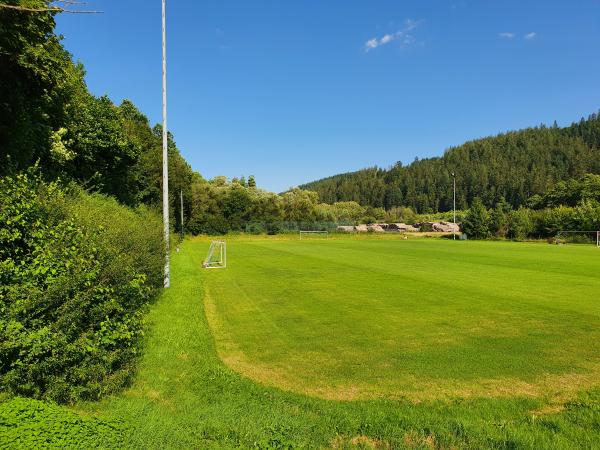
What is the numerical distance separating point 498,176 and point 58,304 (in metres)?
176

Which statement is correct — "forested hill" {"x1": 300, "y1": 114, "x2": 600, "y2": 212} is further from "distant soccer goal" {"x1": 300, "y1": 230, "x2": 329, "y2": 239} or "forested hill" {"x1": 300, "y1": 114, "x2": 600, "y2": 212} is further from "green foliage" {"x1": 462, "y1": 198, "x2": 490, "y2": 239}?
"distant soccer goal" {"x1": 300, "y1": 230, "x2": 329, "y2": 239}

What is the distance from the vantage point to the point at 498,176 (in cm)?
16125

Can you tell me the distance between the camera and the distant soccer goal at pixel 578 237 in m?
59.8

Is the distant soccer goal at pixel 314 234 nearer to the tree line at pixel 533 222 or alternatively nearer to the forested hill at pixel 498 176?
the tree line at pixel 533 222

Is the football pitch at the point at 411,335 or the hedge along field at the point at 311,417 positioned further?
the football pitch at the point at 411,335

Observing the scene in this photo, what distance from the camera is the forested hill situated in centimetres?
14600

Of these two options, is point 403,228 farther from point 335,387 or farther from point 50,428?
point 50,428

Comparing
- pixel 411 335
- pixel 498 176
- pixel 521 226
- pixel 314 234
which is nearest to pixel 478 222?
pixel 521 226

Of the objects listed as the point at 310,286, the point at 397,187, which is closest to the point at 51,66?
the point at 310,286

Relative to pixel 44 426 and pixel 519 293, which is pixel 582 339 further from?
pixel 44 426

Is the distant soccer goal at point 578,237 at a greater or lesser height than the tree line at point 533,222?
lesser

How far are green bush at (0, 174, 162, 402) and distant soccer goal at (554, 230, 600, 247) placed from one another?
6640cm

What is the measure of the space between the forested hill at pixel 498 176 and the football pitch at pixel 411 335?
14380 cm

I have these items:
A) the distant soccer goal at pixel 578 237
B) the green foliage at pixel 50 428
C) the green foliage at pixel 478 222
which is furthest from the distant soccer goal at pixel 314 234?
the green foliage at pixel 50 428
